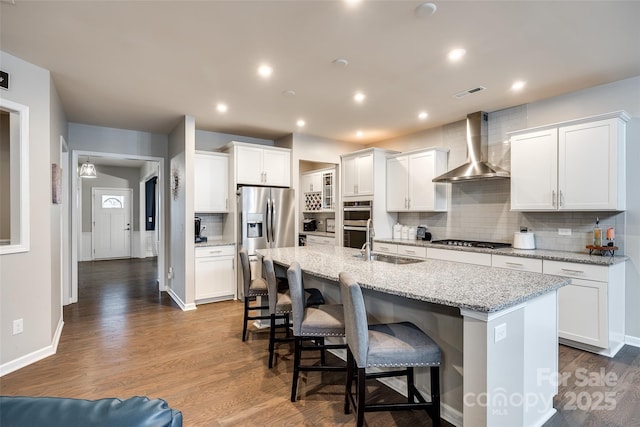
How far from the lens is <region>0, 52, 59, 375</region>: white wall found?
271 cm

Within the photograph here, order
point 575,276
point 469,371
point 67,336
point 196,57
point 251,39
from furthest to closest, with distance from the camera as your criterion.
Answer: point 67,336, point 575,276, point 196,57, point 251,39, point 469,371

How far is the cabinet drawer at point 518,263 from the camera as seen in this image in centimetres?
332

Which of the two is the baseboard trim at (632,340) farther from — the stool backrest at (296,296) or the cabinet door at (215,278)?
the cabinet door at (215,278)

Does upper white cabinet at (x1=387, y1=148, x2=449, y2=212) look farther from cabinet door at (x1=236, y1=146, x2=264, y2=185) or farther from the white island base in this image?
the white island base

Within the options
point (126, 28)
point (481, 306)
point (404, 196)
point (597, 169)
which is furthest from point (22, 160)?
point (597, 169)

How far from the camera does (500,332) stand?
62.7 inches

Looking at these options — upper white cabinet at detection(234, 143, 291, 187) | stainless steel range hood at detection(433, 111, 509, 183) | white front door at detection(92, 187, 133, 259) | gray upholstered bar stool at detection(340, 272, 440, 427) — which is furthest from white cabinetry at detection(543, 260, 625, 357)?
white front door at detection(92, 187, 133, 259)

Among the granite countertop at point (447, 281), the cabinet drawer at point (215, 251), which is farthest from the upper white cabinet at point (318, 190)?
the granite countertop at point (447, 281)

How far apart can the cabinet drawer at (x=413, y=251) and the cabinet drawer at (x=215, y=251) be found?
2.53 meters

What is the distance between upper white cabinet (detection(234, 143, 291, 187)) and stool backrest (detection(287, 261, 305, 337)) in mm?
3099

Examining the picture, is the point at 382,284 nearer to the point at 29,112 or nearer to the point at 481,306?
the point at 481,306

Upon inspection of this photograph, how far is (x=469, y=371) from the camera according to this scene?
5.25 ft

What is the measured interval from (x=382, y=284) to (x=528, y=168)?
2826 mm

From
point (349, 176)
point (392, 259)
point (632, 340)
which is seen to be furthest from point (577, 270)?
point (349, 176)
